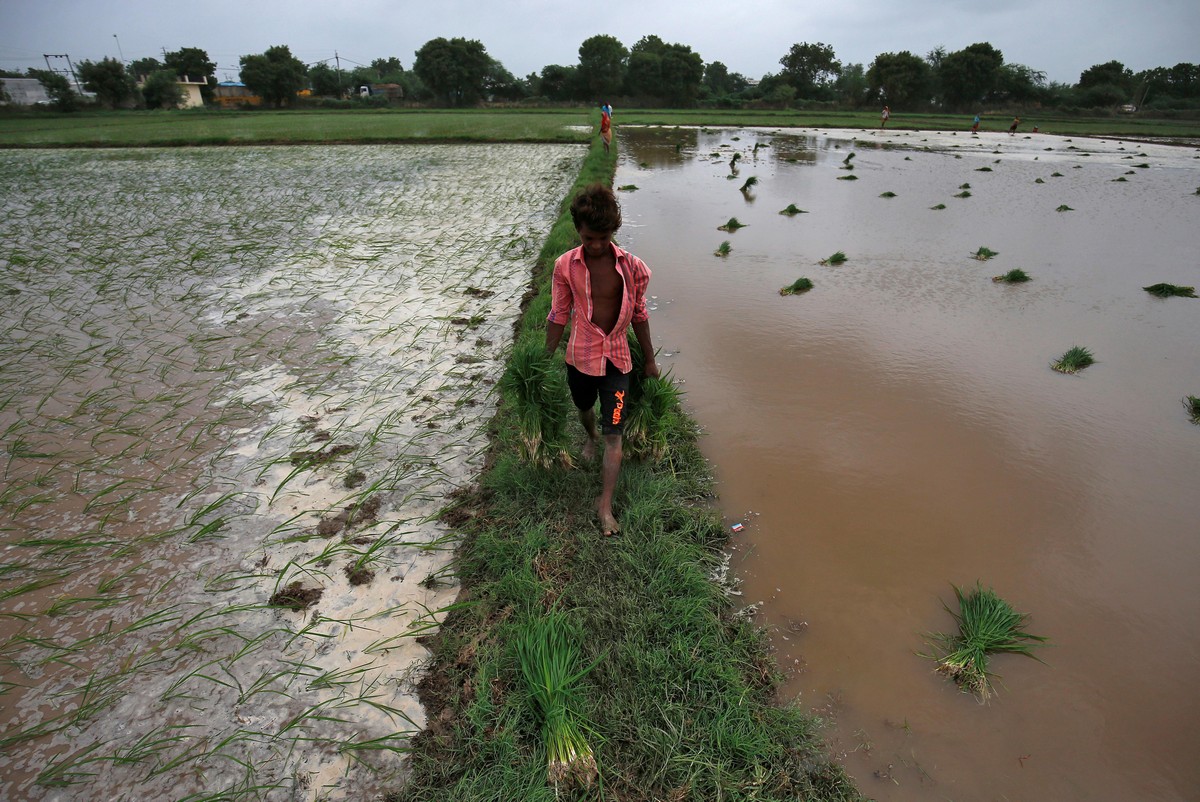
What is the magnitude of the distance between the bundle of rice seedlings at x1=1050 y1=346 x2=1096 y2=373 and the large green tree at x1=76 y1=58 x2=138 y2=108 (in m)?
53.8

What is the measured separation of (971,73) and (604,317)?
5941 cm

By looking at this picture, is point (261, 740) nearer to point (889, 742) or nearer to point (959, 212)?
point (889, 742)

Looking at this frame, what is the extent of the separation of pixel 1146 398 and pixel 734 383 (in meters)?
2.97

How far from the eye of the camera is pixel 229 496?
3.00m

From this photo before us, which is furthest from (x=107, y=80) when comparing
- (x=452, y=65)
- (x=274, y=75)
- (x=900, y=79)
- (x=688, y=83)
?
(x=900, y=79)

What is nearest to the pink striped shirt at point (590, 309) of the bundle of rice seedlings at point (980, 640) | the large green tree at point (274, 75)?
the bundle of rice seedlings at point (980, 640)

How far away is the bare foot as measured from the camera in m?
2.74

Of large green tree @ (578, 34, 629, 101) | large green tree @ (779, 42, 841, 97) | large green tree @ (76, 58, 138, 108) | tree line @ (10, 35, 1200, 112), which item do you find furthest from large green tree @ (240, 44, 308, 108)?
large green tree @ (779, 42, 841, 97)

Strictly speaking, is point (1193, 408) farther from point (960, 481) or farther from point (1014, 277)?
point (1014, 277)

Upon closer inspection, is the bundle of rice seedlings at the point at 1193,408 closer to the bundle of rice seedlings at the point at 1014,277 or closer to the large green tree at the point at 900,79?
the bundle of rice seedlings at the point at 1014,277

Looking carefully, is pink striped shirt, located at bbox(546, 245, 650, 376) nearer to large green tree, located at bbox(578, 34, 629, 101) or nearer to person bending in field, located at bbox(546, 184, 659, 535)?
person bending in field, located at bbox(546, 184, 659, 535)

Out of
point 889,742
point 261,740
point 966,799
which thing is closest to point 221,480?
point 261,740

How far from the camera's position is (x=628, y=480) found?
10.2 feet

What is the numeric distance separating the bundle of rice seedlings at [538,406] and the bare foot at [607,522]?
40 centimetres
